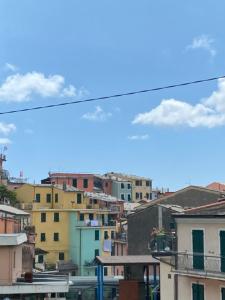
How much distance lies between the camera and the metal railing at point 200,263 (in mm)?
27609

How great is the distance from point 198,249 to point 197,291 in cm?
214

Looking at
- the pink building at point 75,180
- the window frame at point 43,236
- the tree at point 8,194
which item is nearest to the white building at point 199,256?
the window frame at point 43,236

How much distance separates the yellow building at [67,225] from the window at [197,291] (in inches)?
1938

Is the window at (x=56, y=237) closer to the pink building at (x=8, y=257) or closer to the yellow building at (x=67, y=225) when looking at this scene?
the yellow building at (x=67, y=225)

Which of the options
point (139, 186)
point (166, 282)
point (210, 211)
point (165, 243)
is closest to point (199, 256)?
point (210, 211)

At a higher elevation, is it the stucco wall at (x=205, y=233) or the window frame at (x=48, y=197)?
the window frame at (x=48, y=197)

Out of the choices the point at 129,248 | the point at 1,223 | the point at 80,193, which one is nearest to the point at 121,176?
the point at 80,193

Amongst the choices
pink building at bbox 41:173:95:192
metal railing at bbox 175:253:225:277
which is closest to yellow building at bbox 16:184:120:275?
pink building at bbox 41:173:95:192

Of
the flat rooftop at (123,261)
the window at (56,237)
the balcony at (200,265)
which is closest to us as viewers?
the balcony at (200,265)

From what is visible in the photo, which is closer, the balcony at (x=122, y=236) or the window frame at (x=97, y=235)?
the balcony at (x=122, y=236)

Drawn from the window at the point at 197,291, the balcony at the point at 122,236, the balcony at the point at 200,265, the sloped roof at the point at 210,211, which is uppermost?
the sloped roof at the point at 210,211

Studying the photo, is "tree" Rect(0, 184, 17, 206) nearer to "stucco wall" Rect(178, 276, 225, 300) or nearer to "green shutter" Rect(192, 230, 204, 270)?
"stucco wall" Rect(178, 276, 225, 300)

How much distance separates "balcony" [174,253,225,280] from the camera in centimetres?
2755

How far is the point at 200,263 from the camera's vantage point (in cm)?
2873
